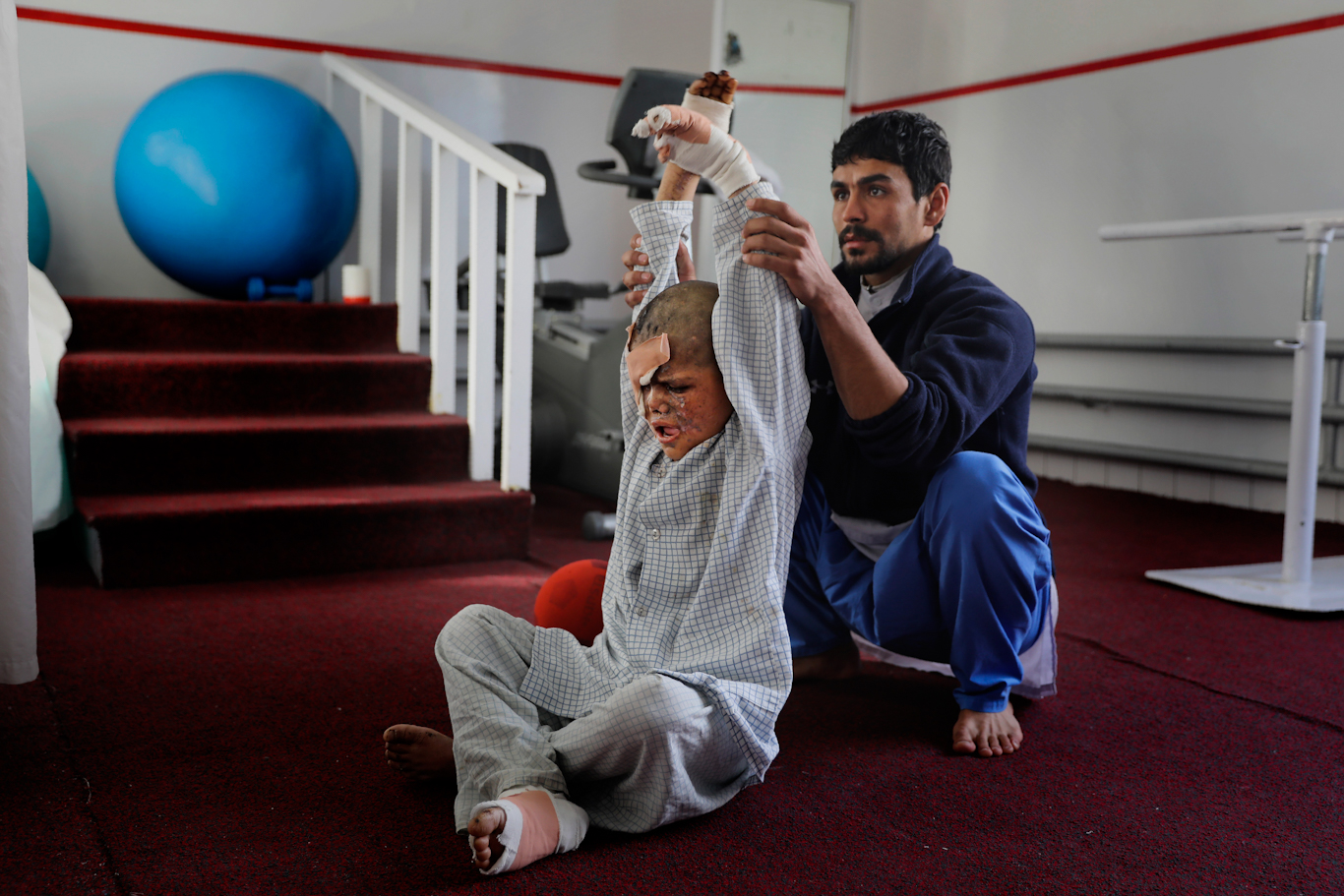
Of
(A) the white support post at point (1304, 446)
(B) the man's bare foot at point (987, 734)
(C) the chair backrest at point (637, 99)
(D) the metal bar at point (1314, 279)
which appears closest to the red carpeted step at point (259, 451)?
(C) the chair backrest at point (637, 99)

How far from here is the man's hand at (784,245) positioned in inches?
44.6

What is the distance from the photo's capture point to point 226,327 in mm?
2957

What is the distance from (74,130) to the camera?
3.42 meters

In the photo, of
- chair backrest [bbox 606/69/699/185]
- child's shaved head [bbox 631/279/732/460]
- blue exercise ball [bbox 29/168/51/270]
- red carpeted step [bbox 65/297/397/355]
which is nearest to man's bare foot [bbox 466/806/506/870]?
child's shaved head [bbox 631/279/732/460]

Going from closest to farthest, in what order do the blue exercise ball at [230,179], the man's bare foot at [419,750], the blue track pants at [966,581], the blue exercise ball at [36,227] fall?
1. the man's bare foot at [419,750]
2. the blue track pants at [966,581]
3. the blue exercise ball at [36,227]
4. the blue exercise ball at [230,179]

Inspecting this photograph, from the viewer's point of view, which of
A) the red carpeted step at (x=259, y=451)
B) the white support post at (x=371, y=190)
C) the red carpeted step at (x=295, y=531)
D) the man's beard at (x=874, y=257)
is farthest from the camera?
the white support post at (x=371, y=190)

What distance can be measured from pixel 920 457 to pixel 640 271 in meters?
0.44

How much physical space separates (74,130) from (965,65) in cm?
347

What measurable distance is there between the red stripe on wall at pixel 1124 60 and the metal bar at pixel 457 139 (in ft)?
8.04

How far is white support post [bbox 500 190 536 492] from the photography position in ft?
8.46

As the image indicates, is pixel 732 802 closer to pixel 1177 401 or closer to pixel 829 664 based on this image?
pixel 829 664

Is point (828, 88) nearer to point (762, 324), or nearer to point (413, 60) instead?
point (413, 60)

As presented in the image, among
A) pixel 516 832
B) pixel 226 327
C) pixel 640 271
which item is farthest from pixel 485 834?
pixel 226 327

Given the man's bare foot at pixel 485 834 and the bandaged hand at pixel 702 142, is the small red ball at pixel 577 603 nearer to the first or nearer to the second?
the man's bare foot at pixel 485 834
